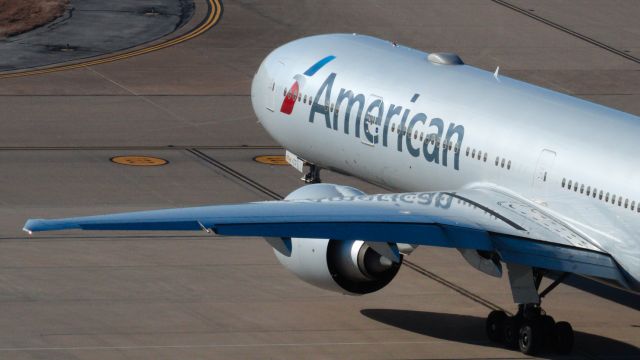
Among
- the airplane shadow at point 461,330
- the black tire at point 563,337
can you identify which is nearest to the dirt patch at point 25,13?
the airplane shadow at point 461,330

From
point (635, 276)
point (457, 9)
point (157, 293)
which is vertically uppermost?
point (457, 9)

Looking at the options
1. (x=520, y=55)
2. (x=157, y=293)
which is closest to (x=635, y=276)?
(x=157, y=293)

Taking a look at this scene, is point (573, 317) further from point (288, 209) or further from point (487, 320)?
point (288, 209)

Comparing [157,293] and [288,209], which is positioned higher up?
[288,209]

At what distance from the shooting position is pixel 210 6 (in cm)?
6794

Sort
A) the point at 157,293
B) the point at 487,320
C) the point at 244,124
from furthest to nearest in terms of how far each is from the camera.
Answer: the point at 244,124
the point at 157,293
the point at 487,320

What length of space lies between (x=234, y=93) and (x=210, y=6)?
15.3m

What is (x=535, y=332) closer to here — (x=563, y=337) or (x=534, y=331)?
(x=534, y=331)

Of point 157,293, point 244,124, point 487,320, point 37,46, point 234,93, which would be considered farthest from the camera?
point 37,46

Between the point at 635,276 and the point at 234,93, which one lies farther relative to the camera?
the point at 234,93

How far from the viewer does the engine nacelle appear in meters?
28.9

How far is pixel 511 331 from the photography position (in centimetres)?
2941

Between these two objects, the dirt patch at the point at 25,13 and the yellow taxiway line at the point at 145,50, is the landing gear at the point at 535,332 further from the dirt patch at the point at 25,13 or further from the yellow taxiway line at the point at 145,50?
the dirt patch at the point at 25,13

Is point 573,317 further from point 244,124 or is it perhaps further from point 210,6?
point 210,6
